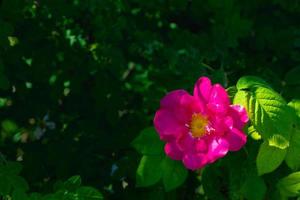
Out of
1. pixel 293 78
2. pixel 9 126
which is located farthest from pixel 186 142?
pixel 9 126

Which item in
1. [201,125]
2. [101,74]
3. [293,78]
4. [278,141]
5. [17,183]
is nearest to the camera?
[278,141]

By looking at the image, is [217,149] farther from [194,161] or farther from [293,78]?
[293,78]

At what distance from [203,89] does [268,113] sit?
0.18 m

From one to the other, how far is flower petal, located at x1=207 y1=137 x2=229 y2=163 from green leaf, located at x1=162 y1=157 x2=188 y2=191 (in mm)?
116

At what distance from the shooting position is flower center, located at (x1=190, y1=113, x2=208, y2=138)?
1.84 meters

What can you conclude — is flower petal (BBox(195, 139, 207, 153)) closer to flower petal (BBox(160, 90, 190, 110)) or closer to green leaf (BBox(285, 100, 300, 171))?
flower petal (BBox(160, 90, 190, 110))

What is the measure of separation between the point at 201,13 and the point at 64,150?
33.5 inches

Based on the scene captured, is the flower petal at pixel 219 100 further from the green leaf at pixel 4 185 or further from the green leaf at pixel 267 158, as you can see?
the green leaf at pixel 4 185

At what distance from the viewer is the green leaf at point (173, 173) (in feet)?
6.11

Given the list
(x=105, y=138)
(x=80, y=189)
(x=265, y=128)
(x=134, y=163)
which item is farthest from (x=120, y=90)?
(x=265, y=128)

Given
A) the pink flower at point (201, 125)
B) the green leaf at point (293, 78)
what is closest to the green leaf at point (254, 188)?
the pink flower at point (201, 125)

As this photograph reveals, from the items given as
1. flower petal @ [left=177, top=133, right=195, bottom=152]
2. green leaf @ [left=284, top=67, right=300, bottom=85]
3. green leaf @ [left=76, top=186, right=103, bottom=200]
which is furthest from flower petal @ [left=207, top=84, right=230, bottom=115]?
green leaf @ [left=284, top=67, right=300, bottom=85]

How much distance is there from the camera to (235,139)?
1766mm

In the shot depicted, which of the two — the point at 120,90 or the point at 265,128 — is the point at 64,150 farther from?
the point at 265,128
